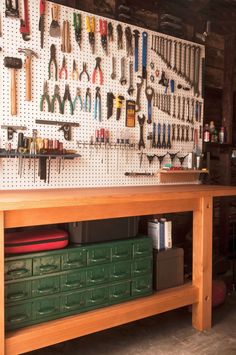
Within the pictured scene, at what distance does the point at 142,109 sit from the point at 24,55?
3.43 feet

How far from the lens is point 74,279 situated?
2092mm

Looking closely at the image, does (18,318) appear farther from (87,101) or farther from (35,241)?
(87,101)

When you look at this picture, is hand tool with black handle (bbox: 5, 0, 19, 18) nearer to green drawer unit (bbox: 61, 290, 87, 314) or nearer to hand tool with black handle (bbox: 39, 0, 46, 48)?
hand tool with black handle (bbox: 39, 0, 46, 48)

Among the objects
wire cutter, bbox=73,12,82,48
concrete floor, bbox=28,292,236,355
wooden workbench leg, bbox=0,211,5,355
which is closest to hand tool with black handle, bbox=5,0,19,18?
wire cutter, bbox=73,12,82,48

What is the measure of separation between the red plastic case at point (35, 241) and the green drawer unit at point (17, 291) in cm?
17

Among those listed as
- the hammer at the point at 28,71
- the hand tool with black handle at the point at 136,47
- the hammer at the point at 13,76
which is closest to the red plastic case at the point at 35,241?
the hammer at the point at 13,76

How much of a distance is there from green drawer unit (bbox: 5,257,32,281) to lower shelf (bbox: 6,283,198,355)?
285 millimetres

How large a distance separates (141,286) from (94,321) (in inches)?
16.5

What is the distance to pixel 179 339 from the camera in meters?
2.41

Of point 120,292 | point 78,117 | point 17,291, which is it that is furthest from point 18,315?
point 78,117

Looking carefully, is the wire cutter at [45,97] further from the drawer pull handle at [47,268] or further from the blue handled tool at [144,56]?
the drawer pull handle at [47,268]

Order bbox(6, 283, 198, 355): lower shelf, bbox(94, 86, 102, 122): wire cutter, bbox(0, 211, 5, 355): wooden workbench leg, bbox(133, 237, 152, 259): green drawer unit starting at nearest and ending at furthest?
bbox(0, 211, 5, 355): wooden workbench leg, bbox(6, 283, 198, 355): lower shelf, bbox(133, 237, 152, 259): green drawer unit, bbox(94, 86, 102, 122): wire cutter

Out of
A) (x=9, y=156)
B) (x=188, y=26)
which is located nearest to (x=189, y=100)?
(x=188, y=26)

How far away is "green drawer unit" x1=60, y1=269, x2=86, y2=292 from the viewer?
2055 mm
